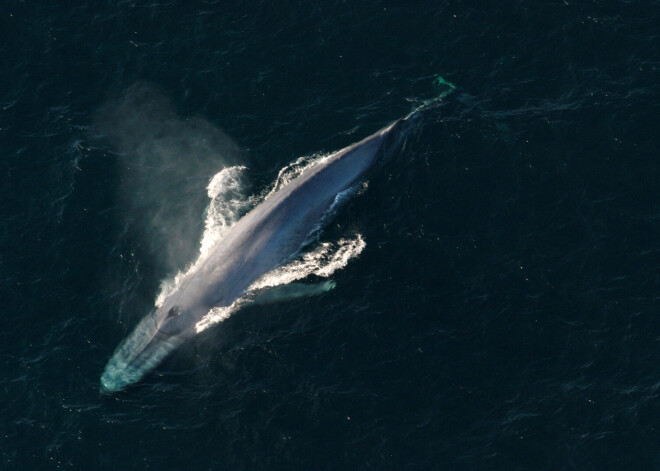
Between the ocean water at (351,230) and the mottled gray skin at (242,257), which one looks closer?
the ocean water at (351,230)

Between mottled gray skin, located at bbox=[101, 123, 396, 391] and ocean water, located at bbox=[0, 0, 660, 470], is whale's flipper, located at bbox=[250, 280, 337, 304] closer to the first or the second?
ocean water, located at bbox=[0, 0, 660, 470]

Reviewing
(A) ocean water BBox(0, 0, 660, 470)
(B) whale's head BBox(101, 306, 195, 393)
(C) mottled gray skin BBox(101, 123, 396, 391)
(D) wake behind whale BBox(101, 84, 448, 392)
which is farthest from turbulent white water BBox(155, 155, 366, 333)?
(B) whale's head BBox(101, 306, 195, 393)

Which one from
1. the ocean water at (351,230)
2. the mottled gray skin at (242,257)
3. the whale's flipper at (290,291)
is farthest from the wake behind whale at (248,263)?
the ocean water at (351,230)

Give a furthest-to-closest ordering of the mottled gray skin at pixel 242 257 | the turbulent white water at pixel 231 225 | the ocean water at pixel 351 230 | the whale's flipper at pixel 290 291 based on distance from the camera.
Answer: the turbulent white water at pixel 231 225, the whale's flipper at pixel 290 291, the mottled gray skin at pixel 242 257, the ocean water at pixel 351 230

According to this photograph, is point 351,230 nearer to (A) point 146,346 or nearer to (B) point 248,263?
(B) point 248,263

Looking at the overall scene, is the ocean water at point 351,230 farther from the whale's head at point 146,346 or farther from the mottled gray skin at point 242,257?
the mottled gray skin at point 242,257

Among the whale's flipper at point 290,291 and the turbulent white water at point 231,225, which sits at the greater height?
the turbulent white water at point 231,225

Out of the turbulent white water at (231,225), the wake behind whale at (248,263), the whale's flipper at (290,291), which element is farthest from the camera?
the turbulent white water at (231,225)
